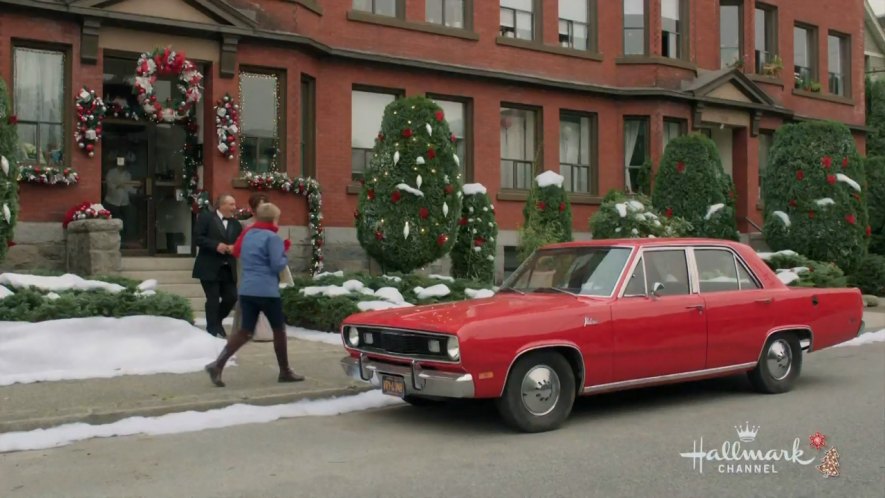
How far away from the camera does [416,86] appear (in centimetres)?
1855

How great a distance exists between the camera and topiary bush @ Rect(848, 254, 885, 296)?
65.6 feet

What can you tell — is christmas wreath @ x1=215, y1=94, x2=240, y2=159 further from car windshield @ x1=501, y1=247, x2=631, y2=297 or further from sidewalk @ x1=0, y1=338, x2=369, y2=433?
car windshield @ x1=501, y1=247, x2=631, y2=297

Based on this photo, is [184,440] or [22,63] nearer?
[184,440]

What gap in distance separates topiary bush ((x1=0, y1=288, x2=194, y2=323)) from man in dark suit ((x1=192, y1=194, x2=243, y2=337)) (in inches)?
15.3

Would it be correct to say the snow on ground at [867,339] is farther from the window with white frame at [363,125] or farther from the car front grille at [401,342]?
the window with white frame at [363,125]

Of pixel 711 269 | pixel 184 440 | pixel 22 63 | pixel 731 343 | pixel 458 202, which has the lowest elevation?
pixel 184 440

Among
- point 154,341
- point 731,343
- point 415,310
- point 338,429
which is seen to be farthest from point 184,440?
point 731,343

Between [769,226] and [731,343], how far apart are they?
1247 centimetres

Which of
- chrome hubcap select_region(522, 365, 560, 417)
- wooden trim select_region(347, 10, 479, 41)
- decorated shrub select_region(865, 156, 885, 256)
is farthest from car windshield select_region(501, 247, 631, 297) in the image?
decorated shrub select_region(865, 156, 885, 256)

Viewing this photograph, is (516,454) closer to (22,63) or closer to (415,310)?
(415,310)

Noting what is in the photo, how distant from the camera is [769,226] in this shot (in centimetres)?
1936

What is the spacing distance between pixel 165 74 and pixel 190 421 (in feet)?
29.2

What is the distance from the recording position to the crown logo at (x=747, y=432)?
6391mm

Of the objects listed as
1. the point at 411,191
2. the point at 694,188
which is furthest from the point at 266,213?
the point at 694,188
